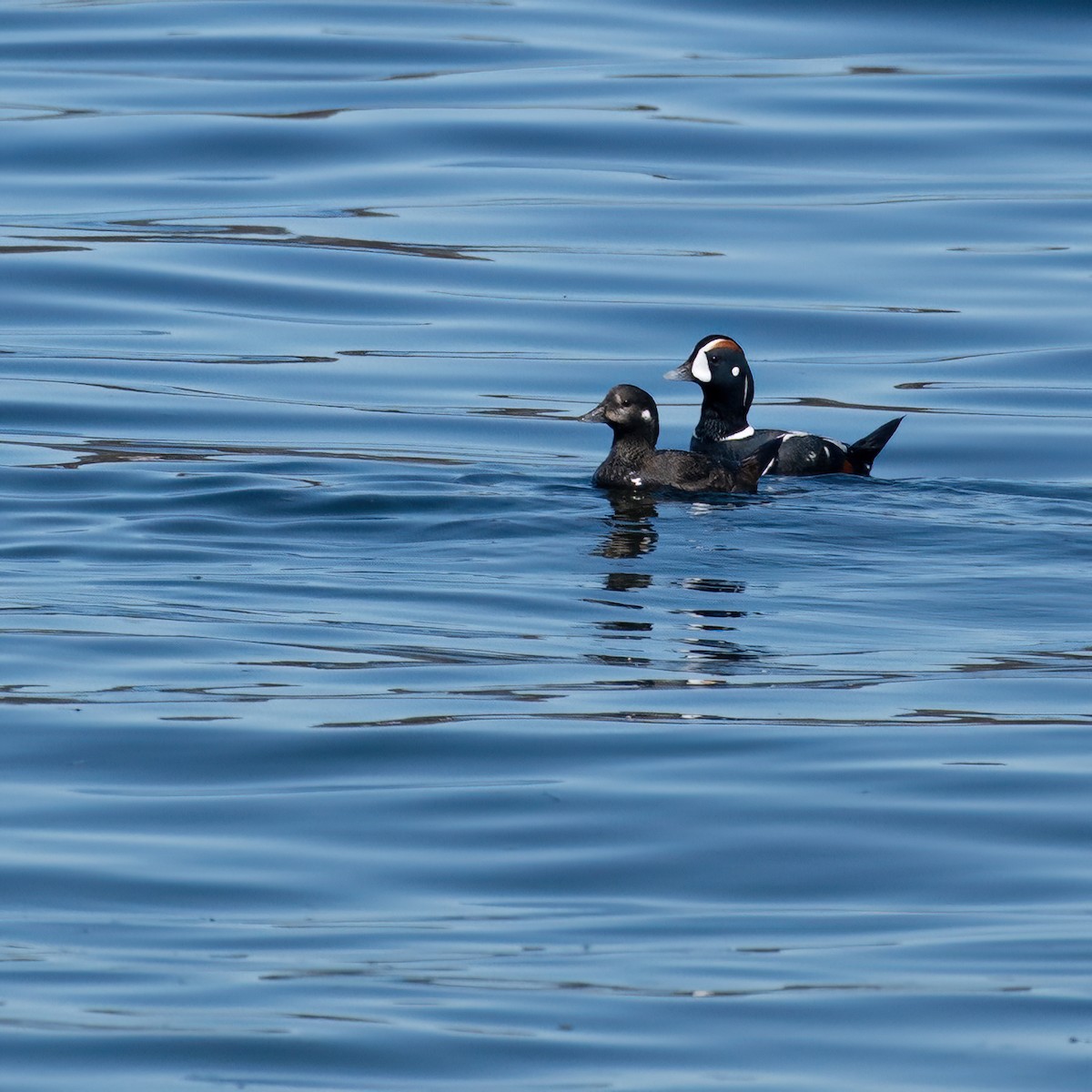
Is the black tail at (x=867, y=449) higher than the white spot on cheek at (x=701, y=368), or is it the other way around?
the white spot on cheek at (x=701, y=368)

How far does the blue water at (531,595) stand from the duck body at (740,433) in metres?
0.23

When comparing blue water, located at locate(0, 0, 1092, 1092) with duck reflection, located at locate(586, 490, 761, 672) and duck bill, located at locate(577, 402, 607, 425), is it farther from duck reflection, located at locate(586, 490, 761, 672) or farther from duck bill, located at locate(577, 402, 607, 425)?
duck bill, located at locate(577, 402, 607, 425)

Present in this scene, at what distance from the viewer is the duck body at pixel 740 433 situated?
12172mm

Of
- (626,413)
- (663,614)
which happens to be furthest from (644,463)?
(663,614)

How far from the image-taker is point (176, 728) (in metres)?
7.00

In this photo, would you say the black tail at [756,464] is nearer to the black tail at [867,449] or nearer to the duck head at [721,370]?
the black tail at [867,449]

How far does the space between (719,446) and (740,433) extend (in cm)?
14

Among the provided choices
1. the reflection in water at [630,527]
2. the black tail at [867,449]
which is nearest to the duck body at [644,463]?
the reflection in water at [630,527]

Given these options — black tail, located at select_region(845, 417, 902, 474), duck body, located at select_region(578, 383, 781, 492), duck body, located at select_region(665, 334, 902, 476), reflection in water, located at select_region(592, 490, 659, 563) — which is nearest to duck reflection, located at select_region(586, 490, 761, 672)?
reflection in water, located at select_region(592, 490, 659, 563)

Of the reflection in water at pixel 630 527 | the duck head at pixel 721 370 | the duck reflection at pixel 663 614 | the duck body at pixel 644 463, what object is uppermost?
the duck head at pixel 721 370

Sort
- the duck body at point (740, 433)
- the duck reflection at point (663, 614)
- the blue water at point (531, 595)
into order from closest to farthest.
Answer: the blue water at point (531, 595), the duck reflection at point (663, 614), the duck body at point (740, 433)

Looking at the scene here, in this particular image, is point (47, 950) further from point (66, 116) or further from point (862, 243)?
point (66, 116)

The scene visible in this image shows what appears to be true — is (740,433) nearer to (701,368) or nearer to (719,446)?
(719,446)

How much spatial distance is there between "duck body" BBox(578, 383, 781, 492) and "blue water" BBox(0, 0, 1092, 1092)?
24 cm
